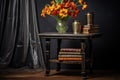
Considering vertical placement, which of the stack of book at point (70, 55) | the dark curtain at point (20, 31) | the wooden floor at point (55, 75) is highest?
the dark curtain at point (20, 31)

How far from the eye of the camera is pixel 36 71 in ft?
13.7

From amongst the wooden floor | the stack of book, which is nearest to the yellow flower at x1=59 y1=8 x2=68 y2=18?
the stack of book

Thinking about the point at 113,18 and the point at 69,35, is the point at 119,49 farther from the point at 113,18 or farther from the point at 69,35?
the point at 69,35

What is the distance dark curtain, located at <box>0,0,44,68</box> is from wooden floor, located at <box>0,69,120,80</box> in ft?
0.73

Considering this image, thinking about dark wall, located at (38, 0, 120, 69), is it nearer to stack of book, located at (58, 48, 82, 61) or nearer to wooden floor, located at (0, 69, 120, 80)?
wooden floor, located at (0, 69, 120, 80)

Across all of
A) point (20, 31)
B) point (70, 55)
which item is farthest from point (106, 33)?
point (20, 31)

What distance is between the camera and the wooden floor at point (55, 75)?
3.70 m

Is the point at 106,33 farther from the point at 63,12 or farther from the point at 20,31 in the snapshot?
the point at 20,31

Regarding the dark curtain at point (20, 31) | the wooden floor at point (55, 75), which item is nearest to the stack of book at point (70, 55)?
the wooden floor at point (55, 75)

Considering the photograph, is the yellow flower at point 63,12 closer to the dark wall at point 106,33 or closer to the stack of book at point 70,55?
the stack of book at point 70,55

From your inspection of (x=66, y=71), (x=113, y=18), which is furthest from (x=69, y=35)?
(x=113, y=18)

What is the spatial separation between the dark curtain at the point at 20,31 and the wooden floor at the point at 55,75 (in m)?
0.22

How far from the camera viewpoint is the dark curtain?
4.32 meters

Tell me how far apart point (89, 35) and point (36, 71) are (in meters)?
1.13
